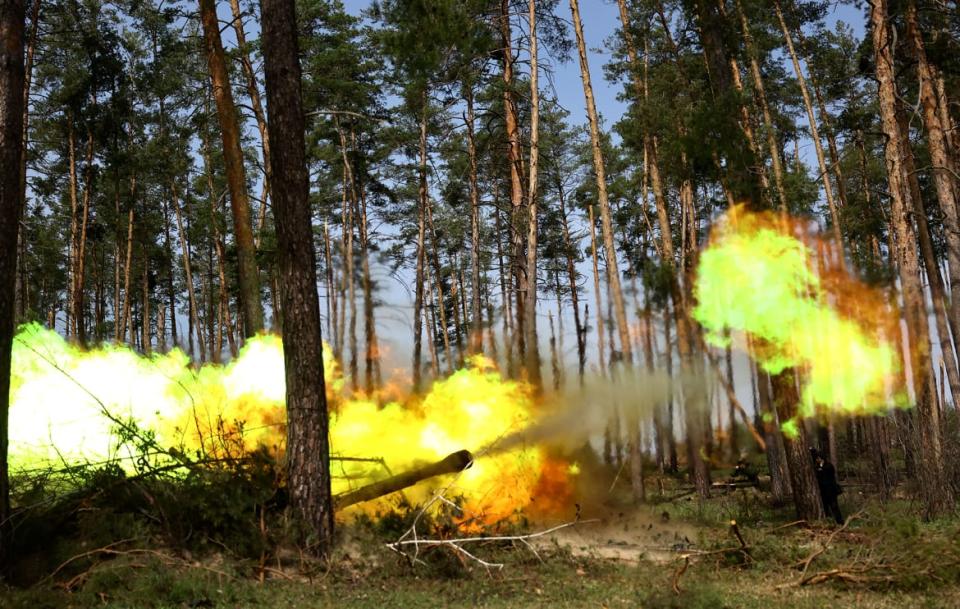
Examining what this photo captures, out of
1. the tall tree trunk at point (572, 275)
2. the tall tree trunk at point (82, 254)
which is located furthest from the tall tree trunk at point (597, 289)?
the tall tree trunk at point (82, 254)

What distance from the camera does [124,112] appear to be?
20547 mm

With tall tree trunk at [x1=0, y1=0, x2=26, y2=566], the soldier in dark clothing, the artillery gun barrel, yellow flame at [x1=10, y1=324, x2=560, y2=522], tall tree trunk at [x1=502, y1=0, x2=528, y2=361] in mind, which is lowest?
the soldier in dark clothing

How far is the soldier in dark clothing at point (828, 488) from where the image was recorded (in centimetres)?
1325

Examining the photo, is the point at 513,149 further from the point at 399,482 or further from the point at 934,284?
the point at 934,284

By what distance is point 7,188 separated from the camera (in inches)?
297

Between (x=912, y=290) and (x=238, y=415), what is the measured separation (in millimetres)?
12642

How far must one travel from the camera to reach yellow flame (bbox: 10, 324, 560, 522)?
9477 millimetres

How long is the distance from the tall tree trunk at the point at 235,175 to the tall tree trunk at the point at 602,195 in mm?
8695

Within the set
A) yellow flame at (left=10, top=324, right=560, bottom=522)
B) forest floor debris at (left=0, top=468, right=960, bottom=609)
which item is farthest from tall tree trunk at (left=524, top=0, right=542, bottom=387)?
forest floor debris at (left=0, top=468, right=960, bottom=609)

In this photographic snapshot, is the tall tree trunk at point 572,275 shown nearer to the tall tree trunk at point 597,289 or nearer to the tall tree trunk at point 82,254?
the tall tree trunk at point 597,289

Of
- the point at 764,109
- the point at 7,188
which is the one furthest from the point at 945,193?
the point at 7,188

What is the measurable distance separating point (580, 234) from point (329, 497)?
26777 millimetres

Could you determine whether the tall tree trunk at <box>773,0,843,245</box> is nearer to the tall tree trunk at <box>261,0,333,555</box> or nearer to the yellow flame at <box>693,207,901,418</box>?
the yellow flame at <box>693,207,901,418</box>

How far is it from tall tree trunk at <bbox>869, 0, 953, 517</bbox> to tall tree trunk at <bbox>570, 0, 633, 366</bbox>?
6054 mm
